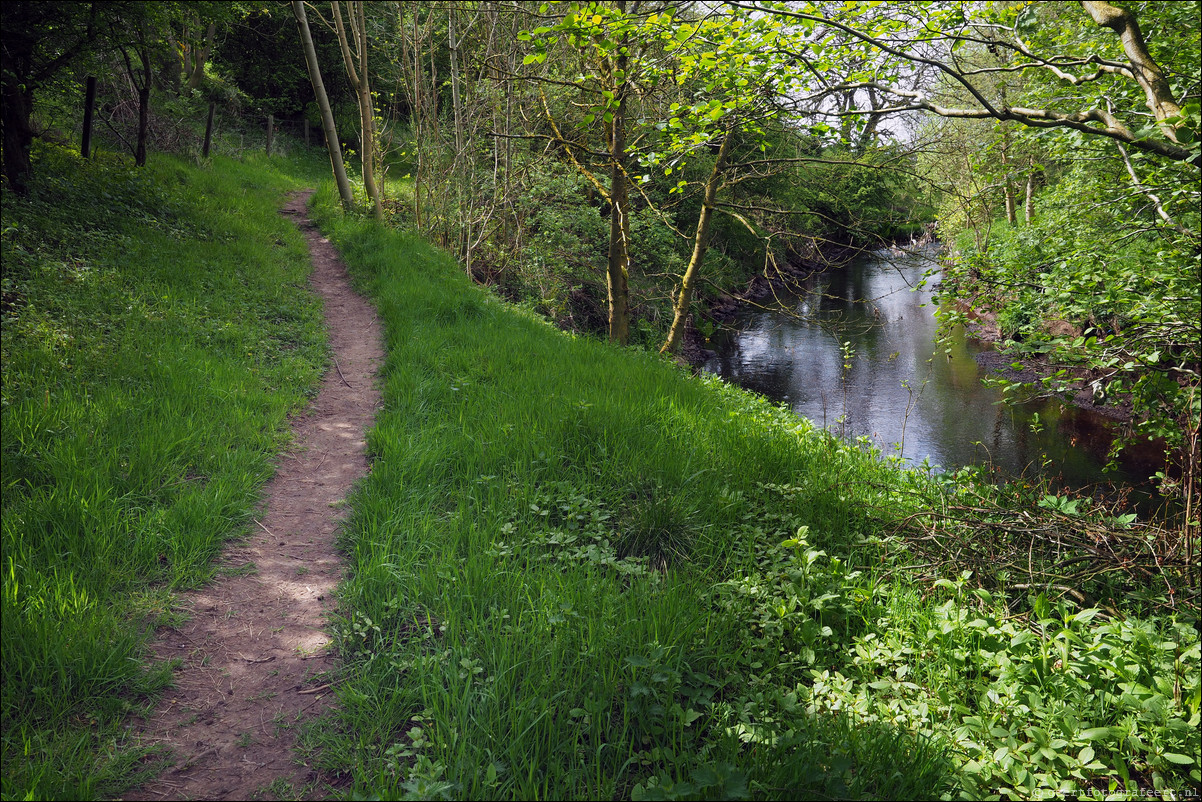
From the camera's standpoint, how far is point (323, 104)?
44.4 feet

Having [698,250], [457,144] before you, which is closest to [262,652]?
[698,250]

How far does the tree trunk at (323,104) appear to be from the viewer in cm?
1265

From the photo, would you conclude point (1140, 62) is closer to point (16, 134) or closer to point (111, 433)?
point (111, 433)

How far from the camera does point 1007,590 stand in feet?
11.6

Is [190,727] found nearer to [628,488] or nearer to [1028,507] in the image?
[628,488]

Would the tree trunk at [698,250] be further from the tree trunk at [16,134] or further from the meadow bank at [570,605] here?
the tree trunk at [16,134]

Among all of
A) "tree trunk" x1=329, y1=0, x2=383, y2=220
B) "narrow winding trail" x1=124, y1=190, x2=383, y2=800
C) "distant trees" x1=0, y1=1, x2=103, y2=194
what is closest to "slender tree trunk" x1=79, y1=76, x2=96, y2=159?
"distant trees" x1=0, y1=1, x2=103, y2=194

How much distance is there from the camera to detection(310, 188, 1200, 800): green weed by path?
2.26 metres

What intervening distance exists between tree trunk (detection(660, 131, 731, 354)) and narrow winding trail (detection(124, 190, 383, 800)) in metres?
6.51

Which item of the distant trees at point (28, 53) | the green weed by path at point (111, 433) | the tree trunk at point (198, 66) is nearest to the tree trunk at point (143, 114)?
the green weed by path at point (111, 433)

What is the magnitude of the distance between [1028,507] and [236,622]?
453cm

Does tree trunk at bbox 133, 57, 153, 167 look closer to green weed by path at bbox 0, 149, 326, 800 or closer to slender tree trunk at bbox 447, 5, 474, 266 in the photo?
green weed by path at bbox 0, 149, 326, 800

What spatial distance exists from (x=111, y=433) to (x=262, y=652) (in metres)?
2.31

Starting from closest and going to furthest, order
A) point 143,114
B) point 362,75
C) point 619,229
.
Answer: point 619,229, point 143,114, point 362,75
